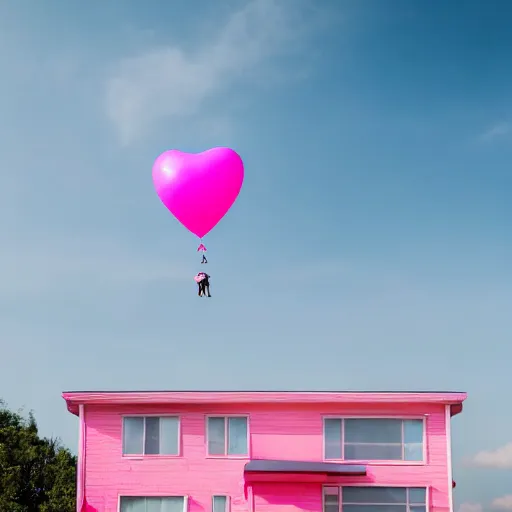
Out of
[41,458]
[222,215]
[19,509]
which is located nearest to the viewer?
[222,215]

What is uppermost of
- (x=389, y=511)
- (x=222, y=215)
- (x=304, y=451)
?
(x=222, y=215)

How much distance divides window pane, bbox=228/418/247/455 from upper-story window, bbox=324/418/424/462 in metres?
2.50

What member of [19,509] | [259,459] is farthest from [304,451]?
[19,509]

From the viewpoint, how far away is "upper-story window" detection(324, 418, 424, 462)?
29.3 meters

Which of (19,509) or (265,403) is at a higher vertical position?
(265,403)

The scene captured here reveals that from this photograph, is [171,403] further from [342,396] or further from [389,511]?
[389,511]

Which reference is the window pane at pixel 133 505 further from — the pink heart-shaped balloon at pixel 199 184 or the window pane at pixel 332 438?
the pink heart-shaped balloon at pixel 199 184

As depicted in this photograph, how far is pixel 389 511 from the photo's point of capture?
1129 inches

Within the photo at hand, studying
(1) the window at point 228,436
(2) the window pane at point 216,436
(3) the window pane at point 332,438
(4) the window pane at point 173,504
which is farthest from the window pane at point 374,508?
(4) the window pane at point 173,504

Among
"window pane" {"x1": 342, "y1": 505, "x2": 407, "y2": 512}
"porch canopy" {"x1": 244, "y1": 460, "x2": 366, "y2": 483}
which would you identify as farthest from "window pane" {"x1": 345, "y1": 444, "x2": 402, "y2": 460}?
"window pane" {"x1": 342, "y1": 505, "x2": 407, "y2": 512}

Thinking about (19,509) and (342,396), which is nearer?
(342,396)

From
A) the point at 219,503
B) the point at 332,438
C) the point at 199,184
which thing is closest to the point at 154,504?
the point at 219,503

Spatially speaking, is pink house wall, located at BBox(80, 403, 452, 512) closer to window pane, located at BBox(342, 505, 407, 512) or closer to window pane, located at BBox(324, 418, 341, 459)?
window pane, located at BBox(324, 418, 341, 459)

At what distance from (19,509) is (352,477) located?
639 inches
